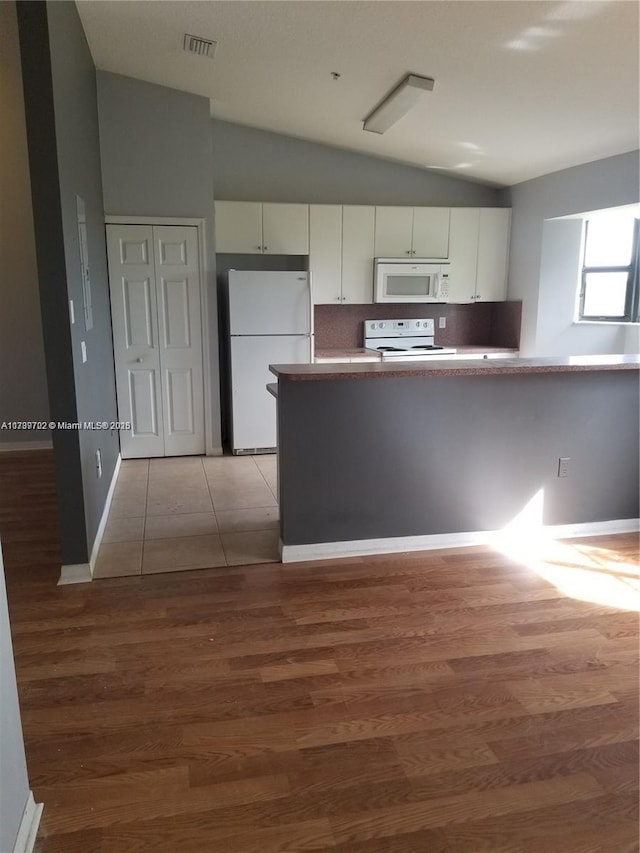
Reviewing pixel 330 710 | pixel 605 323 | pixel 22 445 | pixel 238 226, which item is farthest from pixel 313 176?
pixel 330 710

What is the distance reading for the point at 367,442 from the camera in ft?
10.2

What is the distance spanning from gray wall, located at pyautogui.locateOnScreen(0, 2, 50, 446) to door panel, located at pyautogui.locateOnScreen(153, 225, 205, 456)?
3.85 ft

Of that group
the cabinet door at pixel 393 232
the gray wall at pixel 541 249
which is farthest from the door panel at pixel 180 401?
the gray wall at pixel 541 249

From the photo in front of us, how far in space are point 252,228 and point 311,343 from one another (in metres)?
1.12

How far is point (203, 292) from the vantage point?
4.88m

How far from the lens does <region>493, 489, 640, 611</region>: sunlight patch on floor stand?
9.25 feet

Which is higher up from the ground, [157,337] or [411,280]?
[411,280]

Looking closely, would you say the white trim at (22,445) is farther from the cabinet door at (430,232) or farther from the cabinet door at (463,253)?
the cabinet door at (463,253)

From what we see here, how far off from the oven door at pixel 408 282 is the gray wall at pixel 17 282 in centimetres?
297

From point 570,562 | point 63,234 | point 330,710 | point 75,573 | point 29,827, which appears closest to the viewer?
point 29,827

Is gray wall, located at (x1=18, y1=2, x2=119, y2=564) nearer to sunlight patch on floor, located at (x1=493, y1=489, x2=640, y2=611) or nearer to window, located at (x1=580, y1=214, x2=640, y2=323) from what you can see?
sunlight patch on floor, located at (x1=493, y1=489, x2=640, y2=611)

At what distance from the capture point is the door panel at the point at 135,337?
4.69 meters

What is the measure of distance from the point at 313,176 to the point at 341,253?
79cm

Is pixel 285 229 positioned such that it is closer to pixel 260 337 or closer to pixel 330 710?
pixel 260 337
